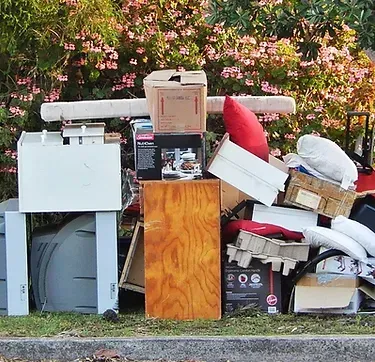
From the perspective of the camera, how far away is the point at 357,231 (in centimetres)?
457

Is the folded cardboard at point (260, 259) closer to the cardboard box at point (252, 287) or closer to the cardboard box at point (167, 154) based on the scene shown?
the cardboard box at point (252, 287)

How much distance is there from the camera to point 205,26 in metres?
7.13

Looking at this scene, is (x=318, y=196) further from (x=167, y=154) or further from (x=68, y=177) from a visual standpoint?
(x=68, y=177)

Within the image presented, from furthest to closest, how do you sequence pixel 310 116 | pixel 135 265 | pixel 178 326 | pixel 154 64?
1. pixel 310 116
2. pixel 154 64
3. pixel 135 265
4. pixel 178 326

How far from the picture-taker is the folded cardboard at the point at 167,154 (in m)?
4.54

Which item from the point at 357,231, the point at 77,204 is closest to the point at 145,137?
the point at 77,204

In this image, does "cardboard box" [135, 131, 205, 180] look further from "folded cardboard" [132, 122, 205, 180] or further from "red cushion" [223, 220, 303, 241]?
"red cushion" [223, 220, 303, 241]

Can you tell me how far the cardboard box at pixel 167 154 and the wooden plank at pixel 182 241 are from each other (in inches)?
3.1

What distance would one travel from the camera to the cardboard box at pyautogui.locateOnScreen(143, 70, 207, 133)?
14.8ft

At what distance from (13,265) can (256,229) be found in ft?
5.11

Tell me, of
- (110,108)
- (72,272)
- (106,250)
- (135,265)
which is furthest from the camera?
(110,108)

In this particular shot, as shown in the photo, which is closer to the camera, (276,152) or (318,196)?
(318,196)

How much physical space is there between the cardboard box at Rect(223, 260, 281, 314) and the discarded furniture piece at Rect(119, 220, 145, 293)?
585mm

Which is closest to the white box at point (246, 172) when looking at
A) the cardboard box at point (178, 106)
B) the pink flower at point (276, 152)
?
the cardboard box at point (178, 106)
